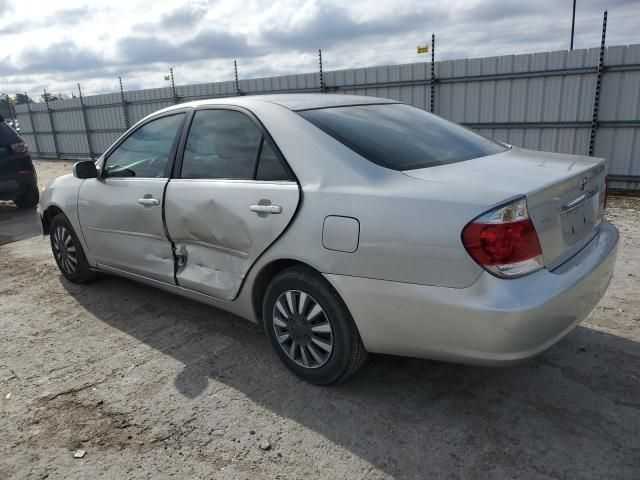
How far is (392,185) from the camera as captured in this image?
2451 mm

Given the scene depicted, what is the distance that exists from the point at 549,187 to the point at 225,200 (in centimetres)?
174

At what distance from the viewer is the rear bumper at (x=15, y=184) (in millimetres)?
8523

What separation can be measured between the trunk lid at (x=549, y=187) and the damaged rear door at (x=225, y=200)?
2.56ft

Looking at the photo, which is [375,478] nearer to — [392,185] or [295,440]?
[295,440]

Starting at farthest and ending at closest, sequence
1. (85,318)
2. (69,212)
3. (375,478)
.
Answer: (69,212) < (85,318) < (375,478)

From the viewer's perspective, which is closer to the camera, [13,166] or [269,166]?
[269,166]

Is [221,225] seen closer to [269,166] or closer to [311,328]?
[269,166]

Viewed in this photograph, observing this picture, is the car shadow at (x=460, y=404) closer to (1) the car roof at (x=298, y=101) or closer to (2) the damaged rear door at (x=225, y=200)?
(2) the damaged rear door at (x=225, y=200)

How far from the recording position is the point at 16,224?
8.27 meters

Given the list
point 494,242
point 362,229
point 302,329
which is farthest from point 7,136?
point 494,242

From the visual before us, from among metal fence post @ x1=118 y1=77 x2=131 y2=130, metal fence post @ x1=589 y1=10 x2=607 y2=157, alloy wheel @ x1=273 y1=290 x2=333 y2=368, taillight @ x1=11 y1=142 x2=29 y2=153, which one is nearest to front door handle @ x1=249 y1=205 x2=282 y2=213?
alloy wheel @ x1=273 y1=290 x2=333 y2=368

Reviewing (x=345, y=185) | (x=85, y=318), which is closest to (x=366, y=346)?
(x=345, y=185)

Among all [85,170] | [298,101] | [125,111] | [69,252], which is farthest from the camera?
[125,111]

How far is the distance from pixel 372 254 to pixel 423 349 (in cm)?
51
